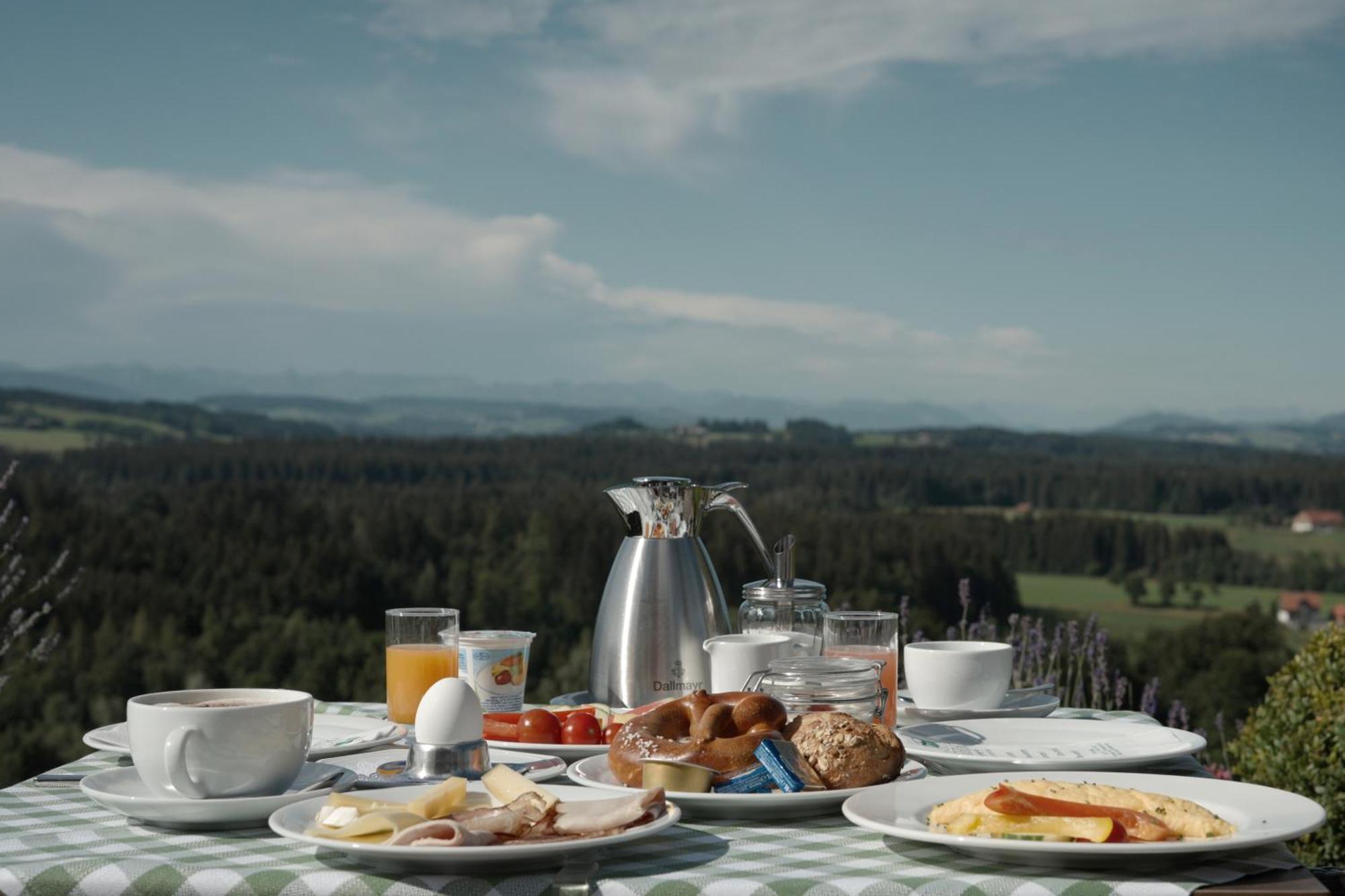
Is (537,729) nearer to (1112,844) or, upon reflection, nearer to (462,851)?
(462,851)

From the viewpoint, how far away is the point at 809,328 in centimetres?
8038

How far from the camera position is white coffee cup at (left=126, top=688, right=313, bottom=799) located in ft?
5.05

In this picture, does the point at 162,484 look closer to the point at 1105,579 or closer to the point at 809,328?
the point at 1105,579

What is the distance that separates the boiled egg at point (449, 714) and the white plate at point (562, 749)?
0.91ft

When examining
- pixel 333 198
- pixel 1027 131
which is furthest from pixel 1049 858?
pixel 333 198

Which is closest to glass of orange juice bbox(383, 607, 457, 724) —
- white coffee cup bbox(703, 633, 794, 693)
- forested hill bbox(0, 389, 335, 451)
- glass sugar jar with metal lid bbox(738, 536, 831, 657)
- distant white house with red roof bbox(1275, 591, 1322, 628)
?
white coffee cup bbox(703, 633, 794, 693)

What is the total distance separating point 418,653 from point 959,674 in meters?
0.91

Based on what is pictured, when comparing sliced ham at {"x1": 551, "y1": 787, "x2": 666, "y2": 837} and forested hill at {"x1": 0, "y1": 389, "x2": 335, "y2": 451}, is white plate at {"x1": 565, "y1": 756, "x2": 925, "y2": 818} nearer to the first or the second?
sliced ham at {"x1": 551, "y1": 787, "x2": 666, "y2": 837}

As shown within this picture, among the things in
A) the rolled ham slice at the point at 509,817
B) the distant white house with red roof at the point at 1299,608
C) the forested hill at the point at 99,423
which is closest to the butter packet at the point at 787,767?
the rolled ham slice at the point at 509,817

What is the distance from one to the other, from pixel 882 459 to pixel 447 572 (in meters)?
15.4

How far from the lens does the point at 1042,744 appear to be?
1.99 m

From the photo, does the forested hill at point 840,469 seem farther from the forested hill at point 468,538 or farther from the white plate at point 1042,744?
the white plate at point 1042,744

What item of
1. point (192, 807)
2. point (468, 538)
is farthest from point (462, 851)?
point (468, 538)

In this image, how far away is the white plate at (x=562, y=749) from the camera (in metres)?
1.96
